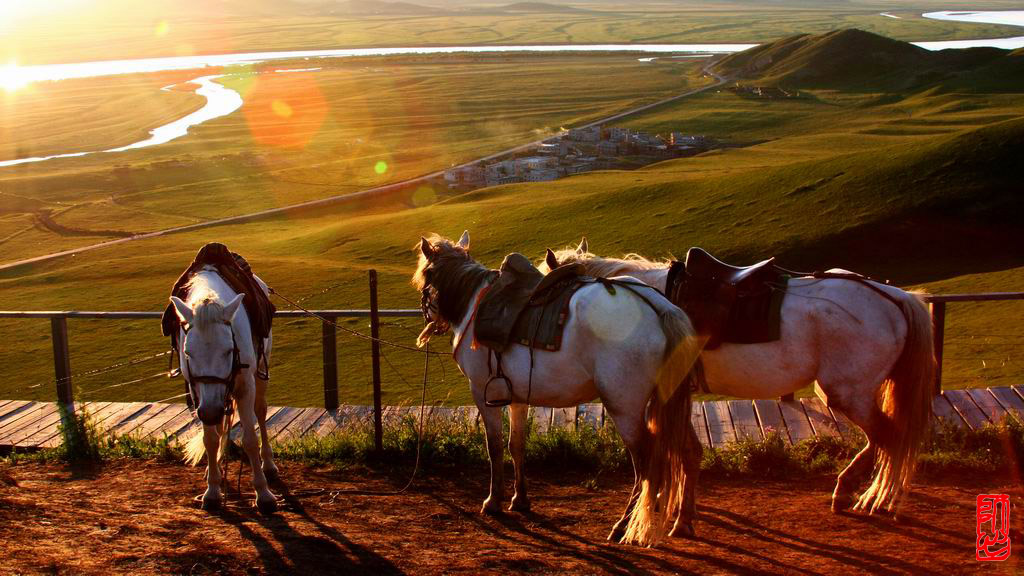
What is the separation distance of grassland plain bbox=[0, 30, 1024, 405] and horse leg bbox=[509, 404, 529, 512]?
4.46 metres

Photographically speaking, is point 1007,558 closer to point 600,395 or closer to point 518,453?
point 600,395

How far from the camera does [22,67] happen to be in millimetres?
194750

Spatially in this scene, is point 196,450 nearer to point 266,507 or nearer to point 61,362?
point 266,507

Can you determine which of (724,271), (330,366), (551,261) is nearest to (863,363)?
(724,271)

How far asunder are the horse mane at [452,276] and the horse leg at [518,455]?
3.28 ft

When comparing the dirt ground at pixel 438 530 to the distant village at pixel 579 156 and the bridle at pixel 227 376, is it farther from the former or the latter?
the distant village at pixel 579 156

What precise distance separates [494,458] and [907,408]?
3407 millimetres

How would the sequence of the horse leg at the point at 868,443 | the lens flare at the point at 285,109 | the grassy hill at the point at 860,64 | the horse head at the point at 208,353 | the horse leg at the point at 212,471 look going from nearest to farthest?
the horse head at the point at 208,353 → the horse leg at the point at 868,443 → the horse leg at the point at 212,471 → the grassy hill at the point at 860,64 → the lens flare at the point at 285,109

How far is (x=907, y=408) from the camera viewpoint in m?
6.99

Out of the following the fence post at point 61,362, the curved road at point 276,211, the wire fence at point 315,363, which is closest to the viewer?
the fence post at point 61,362

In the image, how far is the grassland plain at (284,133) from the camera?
4747 centimetres

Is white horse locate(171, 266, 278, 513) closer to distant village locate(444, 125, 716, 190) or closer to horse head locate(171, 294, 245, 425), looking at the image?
horse head locate(171, 294, 245, 425)

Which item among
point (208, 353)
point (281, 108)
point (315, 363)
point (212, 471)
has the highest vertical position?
point (281, 108)

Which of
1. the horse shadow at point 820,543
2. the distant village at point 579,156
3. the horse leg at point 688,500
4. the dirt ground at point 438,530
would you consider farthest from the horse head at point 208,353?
the distant village at point 579,156
